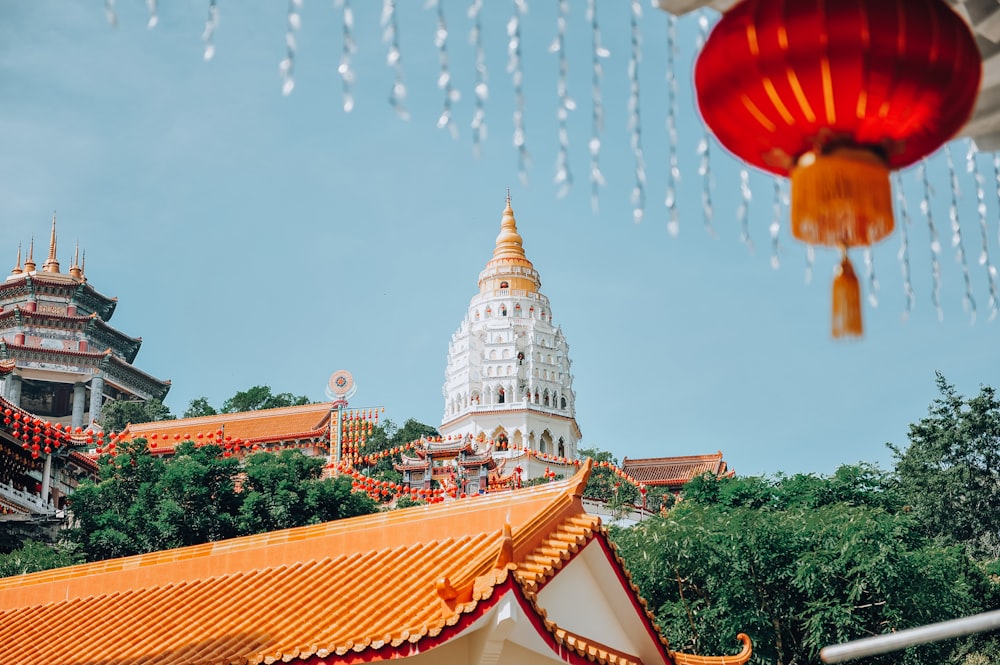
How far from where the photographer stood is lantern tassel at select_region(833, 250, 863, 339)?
328cm

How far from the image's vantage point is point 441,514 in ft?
33.0

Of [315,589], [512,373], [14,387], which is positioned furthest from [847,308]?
[14,387]

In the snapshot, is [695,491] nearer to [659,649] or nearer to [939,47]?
[659,649]

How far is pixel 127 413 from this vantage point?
57188 mm

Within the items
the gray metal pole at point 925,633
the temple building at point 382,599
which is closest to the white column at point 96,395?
the temple building at point 382,599

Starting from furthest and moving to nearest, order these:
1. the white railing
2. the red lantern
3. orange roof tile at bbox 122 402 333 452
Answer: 1. orange roof tile at bbox 122 402 333 452
2. the white railing
3. the red lantern

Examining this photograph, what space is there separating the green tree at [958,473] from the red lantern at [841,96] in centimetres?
3292

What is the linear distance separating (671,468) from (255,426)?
1660 cm

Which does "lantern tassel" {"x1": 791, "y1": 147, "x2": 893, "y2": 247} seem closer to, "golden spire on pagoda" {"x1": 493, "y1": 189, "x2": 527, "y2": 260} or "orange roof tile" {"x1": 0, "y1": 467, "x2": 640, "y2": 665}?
"orange roof tile" {"x1": 0, "y1": 467, "x2": 640, "y2": 665}

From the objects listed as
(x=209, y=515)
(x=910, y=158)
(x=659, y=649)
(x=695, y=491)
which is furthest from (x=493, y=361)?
(x=910, y=158)

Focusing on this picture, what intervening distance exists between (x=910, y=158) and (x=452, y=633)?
16.9 ft

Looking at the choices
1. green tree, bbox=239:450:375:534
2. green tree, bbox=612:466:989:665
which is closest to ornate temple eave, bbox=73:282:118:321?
green tree, bbox=239:450:375:534

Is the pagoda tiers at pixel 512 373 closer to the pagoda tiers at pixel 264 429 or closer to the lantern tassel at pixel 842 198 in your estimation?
the pagoda tiers at pixel 264 429

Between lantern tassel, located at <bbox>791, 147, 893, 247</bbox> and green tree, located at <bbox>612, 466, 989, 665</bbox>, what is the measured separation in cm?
1741
